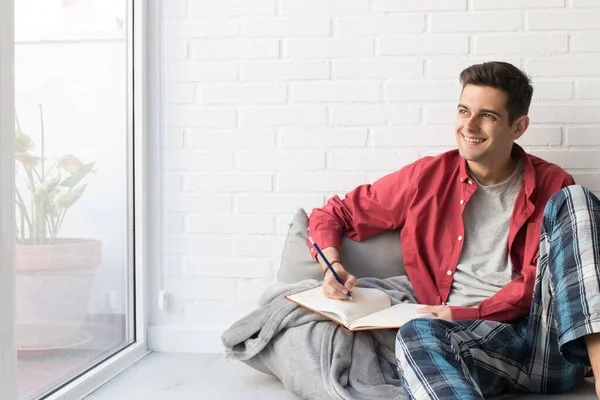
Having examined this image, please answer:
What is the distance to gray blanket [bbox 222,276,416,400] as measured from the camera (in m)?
2.11

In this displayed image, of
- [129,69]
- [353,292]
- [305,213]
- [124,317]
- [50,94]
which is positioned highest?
[129,69]

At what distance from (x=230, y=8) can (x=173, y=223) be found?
3.03 ft

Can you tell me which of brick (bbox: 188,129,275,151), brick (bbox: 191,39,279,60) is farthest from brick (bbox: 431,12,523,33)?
brick (bbox: 188,129,275,151)

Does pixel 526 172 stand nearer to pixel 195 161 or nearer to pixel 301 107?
pixel 301 107

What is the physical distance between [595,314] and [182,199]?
1797mm

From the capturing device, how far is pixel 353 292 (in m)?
2.28

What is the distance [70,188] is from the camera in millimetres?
2326

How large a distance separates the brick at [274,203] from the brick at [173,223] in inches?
10.0

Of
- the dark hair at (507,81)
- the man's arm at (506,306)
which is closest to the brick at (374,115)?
the dark hair at (507,81)

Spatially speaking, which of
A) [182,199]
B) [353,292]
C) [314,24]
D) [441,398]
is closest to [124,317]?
[182,199]

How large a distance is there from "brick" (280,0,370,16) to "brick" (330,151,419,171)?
0.57 m

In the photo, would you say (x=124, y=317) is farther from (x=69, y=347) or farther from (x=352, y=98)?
(x=352, y=98)

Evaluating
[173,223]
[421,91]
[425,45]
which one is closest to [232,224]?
[173,223]

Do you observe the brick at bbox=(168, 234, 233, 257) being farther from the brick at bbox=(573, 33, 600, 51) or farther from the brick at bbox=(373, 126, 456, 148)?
the brick at bbox=(573, 33, 600, 51)
